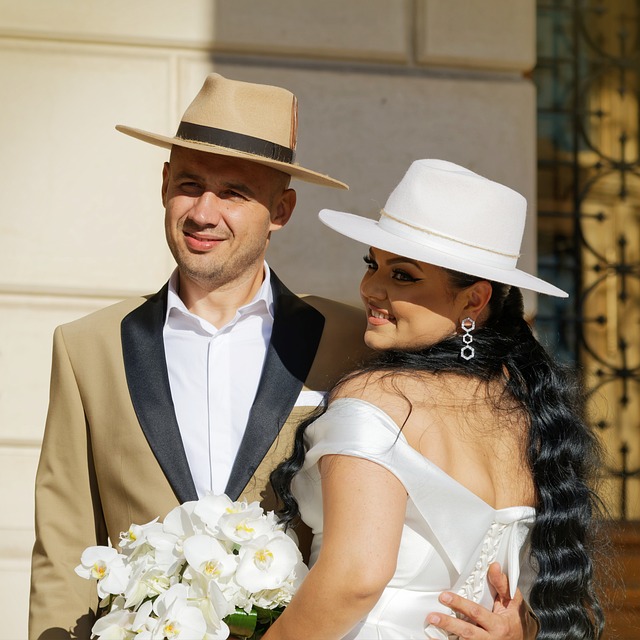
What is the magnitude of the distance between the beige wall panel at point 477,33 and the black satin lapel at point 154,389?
232cm

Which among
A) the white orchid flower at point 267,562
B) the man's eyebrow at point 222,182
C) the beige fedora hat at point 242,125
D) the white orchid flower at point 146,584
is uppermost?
the beige fedora hat at point 242,125

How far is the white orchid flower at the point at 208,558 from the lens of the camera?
2.16m

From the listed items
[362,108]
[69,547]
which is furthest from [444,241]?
[362,108]

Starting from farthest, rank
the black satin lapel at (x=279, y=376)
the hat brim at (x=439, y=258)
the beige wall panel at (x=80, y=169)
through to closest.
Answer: the beige wall panel at (x=80, y=169), the black satin lapel at (x=279, y=376), the hat brim at (x=439, y=258)

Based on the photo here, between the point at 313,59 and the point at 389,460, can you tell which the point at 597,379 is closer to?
the point at 313,59

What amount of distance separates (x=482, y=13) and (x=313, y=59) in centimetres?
86

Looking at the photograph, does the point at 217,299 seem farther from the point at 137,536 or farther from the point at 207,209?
the point at 137,536

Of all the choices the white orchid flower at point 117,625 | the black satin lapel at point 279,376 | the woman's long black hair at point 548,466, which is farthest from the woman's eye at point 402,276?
the white orchid flower at point 117,625

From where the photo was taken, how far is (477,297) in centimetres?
248

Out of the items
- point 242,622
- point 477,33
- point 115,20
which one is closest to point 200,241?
point 242,622

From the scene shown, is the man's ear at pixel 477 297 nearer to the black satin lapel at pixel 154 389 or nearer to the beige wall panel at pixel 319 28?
the black satin lapel at pixel 154 389

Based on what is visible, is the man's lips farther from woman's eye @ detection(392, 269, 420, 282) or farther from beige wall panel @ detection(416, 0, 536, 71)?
beige wall panel @ detection(416, 0, 536, 71)

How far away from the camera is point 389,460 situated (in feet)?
6.75

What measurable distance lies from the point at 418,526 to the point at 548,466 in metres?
0.35
